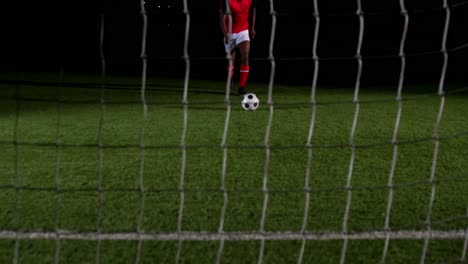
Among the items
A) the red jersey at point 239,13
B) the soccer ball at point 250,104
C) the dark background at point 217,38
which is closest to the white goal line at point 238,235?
the soccer ball at point 250,104

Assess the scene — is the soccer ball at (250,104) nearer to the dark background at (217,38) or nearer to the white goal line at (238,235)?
the white goal line at (238,235)

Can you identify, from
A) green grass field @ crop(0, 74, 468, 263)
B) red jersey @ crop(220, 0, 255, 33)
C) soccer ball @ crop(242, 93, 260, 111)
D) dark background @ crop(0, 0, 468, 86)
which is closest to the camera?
green grass field @ crop(0, 74, 468, 263)

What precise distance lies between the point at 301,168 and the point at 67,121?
7.07 ft

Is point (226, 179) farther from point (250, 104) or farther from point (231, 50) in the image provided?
point (231, 50)

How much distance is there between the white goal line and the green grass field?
35 millimetres

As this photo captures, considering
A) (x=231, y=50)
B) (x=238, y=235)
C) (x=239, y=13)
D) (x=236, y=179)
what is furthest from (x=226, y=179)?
(x=231, y=50)

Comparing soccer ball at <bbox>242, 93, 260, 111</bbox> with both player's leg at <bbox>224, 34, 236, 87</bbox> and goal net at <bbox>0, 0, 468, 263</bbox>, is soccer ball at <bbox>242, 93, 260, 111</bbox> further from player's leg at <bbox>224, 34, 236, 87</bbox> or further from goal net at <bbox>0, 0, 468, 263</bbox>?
player's leg at <bbox>224, 34, 236, 87</bbox>

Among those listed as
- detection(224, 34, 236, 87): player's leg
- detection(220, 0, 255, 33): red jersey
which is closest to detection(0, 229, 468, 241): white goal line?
detection(224, 34, 236, 87): player's leg

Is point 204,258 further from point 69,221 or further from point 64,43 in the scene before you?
point 64,43

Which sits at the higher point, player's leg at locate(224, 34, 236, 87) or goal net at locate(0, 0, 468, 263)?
player's leg at locate(224, 34, 236, 87)

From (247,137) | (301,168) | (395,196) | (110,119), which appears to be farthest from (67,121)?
(395,196)

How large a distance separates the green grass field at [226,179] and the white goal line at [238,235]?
4 centimetres

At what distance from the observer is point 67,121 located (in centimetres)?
412

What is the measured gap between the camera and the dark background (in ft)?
28.3
